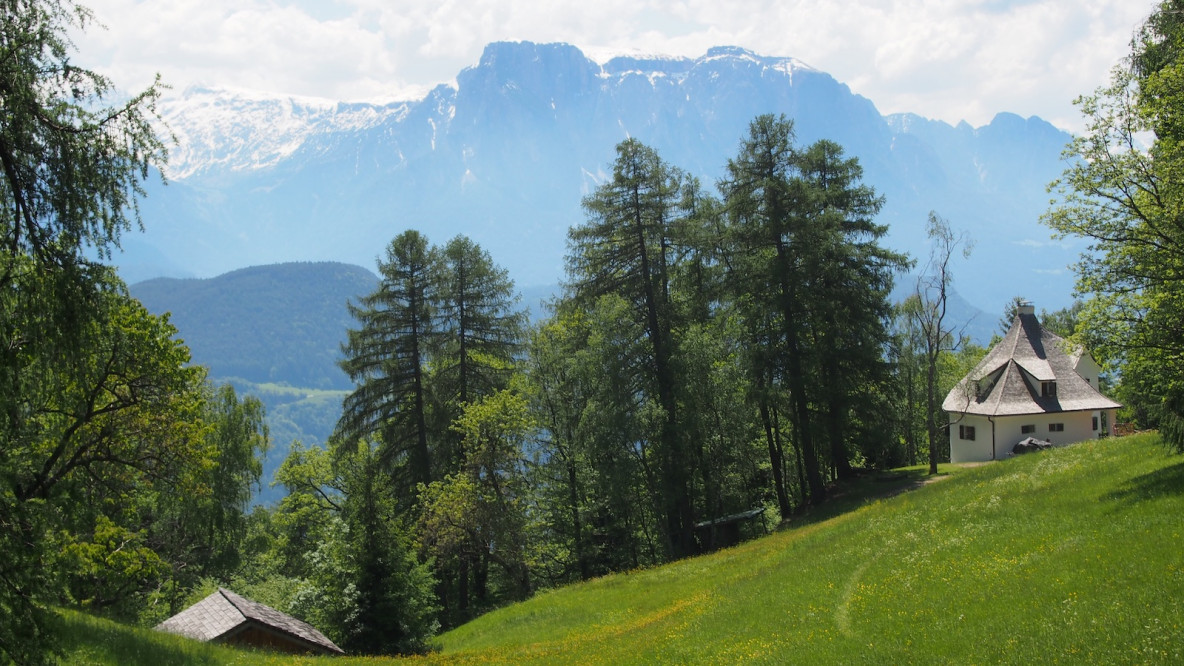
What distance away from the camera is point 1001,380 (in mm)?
41875

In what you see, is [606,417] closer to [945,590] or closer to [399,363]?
[399,363]

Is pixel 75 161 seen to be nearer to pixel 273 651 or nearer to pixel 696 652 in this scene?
pixel 696 652

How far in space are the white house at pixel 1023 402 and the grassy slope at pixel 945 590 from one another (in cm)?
1419

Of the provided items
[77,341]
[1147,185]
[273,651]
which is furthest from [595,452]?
[77,341]

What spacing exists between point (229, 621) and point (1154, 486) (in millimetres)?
23049

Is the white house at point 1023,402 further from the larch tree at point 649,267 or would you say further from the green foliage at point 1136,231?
the green foliage at point 1136,231

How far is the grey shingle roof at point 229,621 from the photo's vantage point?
2129 cm

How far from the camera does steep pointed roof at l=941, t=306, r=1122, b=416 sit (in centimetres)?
4020

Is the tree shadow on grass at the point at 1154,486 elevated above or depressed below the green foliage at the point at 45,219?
below

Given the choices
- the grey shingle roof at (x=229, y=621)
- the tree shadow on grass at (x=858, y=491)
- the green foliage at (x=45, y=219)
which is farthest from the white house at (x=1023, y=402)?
the green foliage at (x=45, y=219)

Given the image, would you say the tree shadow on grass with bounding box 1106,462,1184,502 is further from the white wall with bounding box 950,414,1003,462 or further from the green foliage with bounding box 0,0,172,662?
the white wall with bounding box 950,414,1003,462

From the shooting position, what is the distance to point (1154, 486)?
16.6 metres

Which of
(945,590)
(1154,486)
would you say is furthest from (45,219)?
(1154,486)

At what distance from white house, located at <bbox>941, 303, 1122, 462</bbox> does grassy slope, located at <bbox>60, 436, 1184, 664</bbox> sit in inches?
559
